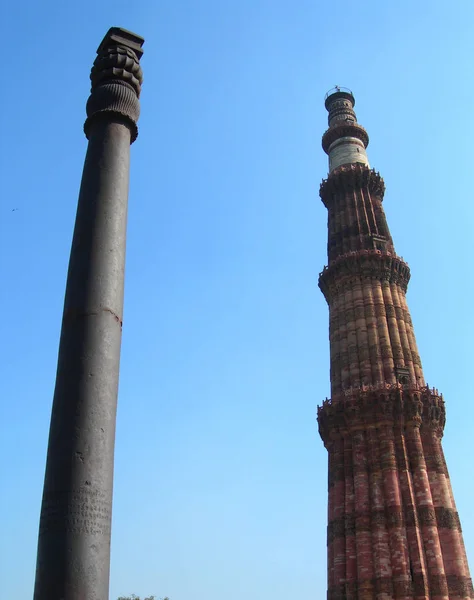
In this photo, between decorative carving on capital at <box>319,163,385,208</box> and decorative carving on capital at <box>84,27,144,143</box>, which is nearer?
decorative carving on capital at <box>84,27,144,143</box>

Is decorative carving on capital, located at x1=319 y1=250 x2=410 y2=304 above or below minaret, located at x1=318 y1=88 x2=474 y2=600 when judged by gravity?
above

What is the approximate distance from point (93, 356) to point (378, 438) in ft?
73.4

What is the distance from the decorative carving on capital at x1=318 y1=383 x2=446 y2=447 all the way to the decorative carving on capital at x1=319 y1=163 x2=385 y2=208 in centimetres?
1321

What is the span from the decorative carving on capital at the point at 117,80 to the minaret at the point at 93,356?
0.04ft

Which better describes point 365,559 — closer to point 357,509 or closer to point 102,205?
point 357,509

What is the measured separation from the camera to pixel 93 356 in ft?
19.9

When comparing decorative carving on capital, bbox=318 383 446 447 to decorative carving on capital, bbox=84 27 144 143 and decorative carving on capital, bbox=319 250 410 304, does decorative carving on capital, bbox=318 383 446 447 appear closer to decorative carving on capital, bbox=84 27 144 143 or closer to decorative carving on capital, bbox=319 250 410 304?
decorative carving on capital, bbox=319 250 410 304

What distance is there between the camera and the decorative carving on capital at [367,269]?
3173 cm

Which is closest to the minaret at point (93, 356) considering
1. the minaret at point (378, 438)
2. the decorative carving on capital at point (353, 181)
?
the minaret at point (378, 438)

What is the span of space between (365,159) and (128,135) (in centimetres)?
3219

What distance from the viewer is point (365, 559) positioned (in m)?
23.6

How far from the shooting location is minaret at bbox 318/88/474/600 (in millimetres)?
23203

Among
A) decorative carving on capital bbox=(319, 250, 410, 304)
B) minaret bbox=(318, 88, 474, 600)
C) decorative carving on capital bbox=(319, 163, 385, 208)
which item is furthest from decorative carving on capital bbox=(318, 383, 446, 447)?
decorative carving on capital bbox=(319, 163, 385, 208)

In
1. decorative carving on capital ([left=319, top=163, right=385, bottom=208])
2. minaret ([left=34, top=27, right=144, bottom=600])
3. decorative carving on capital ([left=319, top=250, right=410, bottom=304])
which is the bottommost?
minaret ([left=34, top=27, right=144, bottom=600])
